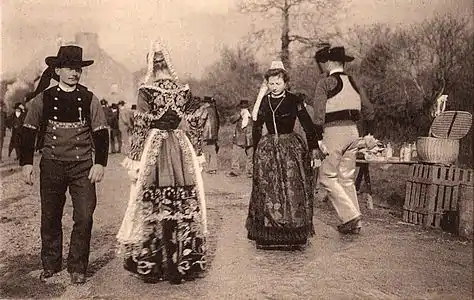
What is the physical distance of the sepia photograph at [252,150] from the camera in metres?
3.68

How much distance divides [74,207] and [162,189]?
23.2 inches

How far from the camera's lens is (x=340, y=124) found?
203 inches

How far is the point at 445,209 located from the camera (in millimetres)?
5512

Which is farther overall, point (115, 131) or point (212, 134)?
point (115, 131)

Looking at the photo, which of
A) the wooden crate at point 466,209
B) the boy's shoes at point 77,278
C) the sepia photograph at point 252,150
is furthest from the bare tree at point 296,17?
the boy's shoes at point 77,278

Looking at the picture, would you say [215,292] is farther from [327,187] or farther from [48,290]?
[327,187]

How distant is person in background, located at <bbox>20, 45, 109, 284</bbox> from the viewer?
143 inches

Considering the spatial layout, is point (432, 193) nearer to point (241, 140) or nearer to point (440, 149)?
point (440, 149)

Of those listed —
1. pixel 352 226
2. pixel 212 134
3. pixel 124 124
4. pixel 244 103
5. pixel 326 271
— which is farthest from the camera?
pixel 124 124

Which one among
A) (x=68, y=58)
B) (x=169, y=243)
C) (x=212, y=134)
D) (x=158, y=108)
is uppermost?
(x=68, y=58)

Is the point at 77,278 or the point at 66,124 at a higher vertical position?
the point at 66,124

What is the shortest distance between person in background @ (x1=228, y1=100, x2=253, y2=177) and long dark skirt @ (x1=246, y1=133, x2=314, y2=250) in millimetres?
4771

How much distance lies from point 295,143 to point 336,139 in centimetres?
68

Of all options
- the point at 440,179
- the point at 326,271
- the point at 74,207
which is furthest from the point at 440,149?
the point at 74,207
